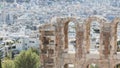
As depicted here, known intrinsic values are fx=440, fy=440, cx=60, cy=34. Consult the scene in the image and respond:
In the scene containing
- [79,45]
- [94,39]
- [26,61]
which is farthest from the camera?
[94,39]

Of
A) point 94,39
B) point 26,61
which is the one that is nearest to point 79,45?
point 26,61

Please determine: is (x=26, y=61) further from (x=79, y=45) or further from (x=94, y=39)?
(x=94, y=39)

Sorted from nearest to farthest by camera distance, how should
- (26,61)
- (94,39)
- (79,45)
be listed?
(79,45) < (26,61) < (94,39)

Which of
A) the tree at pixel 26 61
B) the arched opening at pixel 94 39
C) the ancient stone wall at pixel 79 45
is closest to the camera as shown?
the ancient stone wall at pixel 79 45

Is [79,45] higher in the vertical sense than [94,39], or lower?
higher

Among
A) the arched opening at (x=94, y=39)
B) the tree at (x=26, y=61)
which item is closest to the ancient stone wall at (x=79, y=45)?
the arched opening at (x=94, y=39)

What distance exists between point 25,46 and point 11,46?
3834 mm

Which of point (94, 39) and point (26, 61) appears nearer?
point (26, 61)

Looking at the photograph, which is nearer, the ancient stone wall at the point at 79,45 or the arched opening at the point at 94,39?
the ancient stone wall at the point at 79,45

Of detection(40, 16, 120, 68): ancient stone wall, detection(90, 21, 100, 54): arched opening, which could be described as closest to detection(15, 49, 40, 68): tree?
detection(90, 21, 100, 54): arched opening

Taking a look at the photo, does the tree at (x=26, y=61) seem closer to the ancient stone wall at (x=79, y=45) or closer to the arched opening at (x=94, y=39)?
the arched opening at (x=94, y=39)

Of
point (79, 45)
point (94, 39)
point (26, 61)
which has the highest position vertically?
point (79, 45)

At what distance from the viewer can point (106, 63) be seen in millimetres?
22453

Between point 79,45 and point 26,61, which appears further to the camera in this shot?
point 26,61
